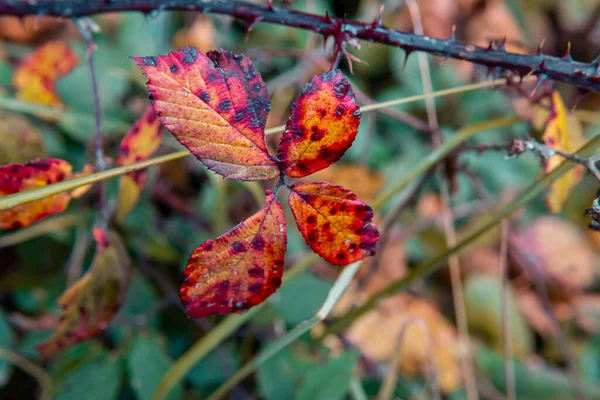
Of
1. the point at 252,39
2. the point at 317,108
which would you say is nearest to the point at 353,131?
the point at 317,108

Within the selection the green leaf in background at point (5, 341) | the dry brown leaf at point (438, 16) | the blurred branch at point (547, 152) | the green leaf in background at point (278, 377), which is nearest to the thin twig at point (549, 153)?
the blurred branch at point (547, 152)

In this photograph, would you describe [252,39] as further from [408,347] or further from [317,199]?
[317,199]

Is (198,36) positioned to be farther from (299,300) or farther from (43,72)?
(299,300)

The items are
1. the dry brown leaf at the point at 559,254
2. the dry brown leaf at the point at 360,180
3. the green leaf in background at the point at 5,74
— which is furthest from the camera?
the dry brown leaf at the point at 559,254

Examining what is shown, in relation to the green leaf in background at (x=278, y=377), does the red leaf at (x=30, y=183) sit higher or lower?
higher

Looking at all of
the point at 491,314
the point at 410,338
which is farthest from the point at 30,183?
the point at 491,314

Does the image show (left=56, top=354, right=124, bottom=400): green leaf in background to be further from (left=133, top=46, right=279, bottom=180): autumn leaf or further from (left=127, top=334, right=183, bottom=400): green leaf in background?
(left=133, top=46, right=279, bottom=180): autumn leaf

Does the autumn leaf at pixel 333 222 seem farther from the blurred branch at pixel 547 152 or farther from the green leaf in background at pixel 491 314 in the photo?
the green leaf in background at pixel 491 314
